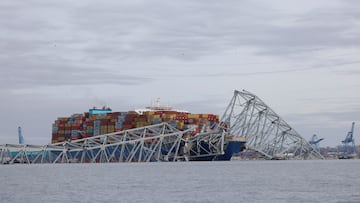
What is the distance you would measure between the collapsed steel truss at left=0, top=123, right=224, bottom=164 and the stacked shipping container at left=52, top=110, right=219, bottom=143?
3472 millimetres

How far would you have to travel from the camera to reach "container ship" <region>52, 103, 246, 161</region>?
5551 inches

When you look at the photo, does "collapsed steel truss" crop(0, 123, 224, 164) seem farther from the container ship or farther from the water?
the water

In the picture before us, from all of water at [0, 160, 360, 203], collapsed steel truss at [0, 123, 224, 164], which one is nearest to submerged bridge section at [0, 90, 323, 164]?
collapsed steel truss at [0, 123, 224, 164]

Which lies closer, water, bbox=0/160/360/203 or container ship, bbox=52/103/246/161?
water, bbox=0/160/360/203

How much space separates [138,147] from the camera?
13688 cm

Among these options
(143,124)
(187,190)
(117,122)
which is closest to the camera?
(187,190)

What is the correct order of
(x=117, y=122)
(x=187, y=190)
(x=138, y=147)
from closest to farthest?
(x=187, y=190) → (x=138, y=147) → (x=117, y=122)

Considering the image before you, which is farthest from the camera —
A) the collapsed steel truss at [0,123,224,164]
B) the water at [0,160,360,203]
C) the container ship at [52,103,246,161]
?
the container ship at [52,103,246,161]

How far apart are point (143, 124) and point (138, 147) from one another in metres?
13.6

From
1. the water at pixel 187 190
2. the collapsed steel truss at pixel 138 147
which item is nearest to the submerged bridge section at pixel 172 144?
the collapsed steel truss at pixel 138 147

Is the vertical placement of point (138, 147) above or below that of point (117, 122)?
below

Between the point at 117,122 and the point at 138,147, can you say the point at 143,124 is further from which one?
→ the point at 138,147

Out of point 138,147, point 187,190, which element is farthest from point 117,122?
point 187,190

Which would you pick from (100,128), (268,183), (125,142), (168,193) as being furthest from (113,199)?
(100,128)
